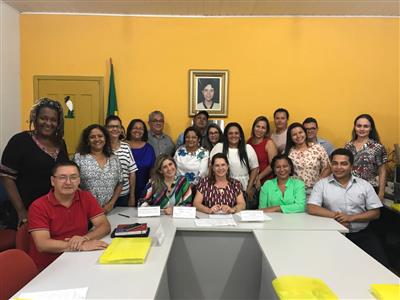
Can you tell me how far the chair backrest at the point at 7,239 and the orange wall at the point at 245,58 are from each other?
2.08 meters

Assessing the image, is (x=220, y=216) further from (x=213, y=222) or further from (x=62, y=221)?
(x=62, y=221)

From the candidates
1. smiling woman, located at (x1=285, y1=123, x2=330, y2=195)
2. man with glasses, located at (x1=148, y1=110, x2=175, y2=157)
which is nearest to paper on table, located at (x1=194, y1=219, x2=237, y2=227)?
smiling woman, located at (x1=285, y1=123, x2=330, y2=195)

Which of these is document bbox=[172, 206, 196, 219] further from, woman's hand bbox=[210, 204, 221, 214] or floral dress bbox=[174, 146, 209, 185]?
floral dress bbox=[174, 146, 209, 185]

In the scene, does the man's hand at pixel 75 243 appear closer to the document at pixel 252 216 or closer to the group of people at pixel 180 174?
the group of people at pixel 180 174

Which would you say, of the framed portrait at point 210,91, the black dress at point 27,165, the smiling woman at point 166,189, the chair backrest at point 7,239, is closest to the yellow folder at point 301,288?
the smiling woman at point 166,189

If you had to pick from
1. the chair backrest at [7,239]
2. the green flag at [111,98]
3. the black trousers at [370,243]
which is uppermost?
the green flag at [111,98]

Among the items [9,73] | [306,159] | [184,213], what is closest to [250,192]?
[306,159]

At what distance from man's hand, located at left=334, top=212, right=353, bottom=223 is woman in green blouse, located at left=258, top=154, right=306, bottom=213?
29 cm

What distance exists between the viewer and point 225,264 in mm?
2439

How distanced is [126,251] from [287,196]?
1556mm

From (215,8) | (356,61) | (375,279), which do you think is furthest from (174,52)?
(375,279)

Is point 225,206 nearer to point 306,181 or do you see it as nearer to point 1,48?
point 306,181

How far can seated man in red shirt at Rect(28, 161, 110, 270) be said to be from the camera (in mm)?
1803

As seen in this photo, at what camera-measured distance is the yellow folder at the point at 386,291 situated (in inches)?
51.6
